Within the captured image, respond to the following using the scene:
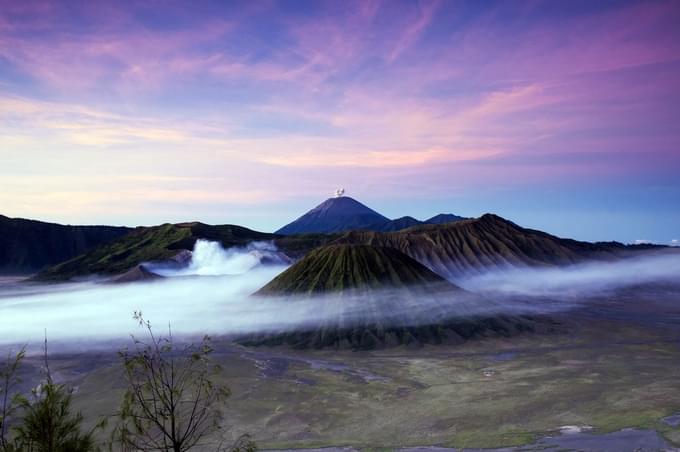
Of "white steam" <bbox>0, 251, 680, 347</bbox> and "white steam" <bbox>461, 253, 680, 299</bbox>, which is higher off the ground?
"white steam" <bbox>461, 253, 680, 299</bbox>

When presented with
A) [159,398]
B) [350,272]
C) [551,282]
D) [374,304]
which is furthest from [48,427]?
[551,282]

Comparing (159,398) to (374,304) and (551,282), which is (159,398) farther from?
(551,282)

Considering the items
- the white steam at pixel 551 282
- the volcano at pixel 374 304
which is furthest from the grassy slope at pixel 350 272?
the white steam at pixel 551 282

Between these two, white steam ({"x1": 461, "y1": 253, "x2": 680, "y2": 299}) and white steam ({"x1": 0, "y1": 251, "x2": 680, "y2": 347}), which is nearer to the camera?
white steam ({"x1": 0, "y1": 251, "x2": 680, "y2": 347})

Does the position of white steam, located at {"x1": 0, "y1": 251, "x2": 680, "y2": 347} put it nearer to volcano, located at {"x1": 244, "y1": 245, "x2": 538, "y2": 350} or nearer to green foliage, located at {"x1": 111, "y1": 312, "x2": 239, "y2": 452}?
volcano, located at {"x1": 244, "y1": 245, "x2": 538, "y2": 350}

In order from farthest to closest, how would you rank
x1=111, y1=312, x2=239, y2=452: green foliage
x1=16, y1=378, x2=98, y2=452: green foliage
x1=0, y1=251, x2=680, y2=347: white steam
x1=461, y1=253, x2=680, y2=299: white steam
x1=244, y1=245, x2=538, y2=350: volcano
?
x1=461, y1=253, x2=680, y2=299: white steam < x1=0, y1=251, x2=680, y2=347: white steam < x1=244, y1=245, x2=538, y2=350: volcano < x1=16, y1=378, x2=98, y2=452: green foliage < x1=111, y1=312, x2=239, y2=452: green foliage

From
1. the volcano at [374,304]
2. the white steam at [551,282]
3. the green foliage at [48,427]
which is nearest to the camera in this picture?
the green foliage at [48,427]

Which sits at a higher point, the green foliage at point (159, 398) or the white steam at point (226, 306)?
the green foliage at point (159, 398)

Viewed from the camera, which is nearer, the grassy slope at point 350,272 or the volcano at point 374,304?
the volcano at point 374,304

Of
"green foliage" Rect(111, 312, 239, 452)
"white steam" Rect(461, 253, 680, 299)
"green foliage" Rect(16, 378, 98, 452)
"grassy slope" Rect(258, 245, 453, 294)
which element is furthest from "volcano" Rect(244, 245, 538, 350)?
"green foliage" Rect(16, 378, 98, 452)

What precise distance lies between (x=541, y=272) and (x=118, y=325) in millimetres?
144165

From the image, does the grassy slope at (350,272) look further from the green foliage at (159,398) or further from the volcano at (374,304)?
the green foliage at (159,398)

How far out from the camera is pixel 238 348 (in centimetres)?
9794

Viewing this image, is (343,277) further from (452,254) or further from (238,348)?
(452,254)
